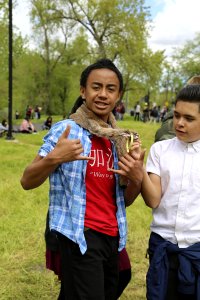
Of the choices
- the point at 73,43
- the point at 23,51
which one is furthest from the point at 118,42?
the point at 23,51

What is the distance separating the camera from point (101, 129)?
1.90 m

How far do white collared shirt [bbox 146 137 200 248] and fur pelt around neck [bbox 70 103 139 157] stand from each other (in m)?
0.25

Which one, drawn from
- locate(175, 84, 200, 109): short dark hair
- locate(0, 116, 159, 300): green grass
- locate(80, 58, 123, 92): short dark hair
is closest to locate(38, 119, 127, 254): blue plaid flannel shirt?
locate(80, 58, 123, 92): short dark hair

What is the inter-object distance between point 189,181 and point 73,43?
111ft

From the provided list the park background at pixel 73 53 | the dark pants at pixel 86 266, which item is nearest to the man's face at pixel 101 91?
the dark pants at pixel 86 266

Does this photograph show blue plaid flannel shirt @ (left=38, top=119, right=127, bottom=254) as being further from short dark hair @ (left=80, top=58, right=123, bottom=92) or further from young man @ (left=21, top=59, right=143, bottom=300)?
short dark hair @ (left=80, top=58, right=123, bottom=92)

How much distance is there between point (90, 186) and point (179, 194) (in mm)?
448

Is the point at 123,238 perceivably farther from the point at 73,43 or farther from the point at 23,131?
the point at 73,43

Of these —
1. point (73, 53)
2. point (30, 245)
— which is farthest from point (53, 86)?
point (30, 245)

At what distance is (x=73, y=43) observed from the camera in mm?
34406

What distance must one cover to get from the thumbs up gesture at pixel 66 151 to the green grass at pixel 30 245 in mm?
1905

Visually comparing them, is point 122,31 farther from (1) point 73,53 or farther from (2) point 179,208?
(2) point 179,208

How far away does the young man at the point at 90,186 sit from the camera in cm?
184

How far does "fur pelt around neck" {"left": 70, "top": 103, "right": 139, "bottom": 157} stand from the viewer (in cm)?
187
